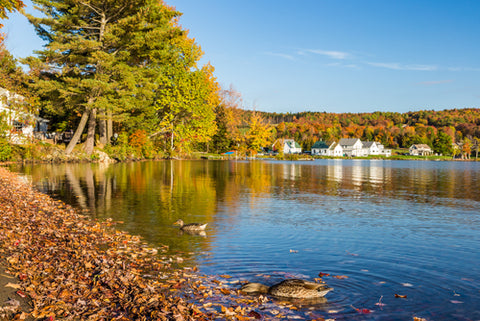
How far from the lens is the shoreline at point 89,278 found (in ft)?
18.7

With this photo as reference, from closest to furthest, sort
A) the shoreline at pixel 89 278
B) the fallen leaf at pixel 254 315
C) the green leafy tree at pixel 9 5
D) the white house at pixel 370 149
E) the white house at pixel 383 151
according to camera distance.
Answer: the shoreline at pixel 89 278 < the fallen leaf at pixel 254 315 < the green leafy tree at pixel 9 5 < the white house at pixel 370 149 < the white house at pixel 383 151

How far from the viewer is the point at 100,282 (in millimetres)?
6816

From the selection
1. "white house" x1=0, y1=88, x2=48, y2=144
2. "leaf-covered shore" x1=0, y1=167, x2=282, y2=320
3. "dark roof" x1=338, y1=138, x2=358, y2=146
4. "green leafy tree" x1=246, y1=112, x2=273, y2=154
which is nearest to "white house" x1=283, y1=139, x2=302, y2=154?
"dark roof" x1=338, y1=138, x2=358, y2=146

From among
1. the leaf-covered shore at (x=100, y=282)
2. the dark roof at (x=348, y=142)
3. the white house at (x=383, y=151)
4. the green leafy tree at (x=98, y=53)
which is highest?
the green leafy tree at (x=98, y=53)

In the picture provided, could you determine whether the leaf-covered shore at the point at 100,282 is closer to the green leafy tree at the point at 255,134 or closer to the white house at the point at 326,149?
the green leafy tree at the point at 255,134

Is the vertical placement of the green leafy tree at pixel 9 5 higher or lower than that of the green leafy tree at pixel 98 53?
lower

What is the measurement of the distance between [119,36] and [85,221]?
124 ft

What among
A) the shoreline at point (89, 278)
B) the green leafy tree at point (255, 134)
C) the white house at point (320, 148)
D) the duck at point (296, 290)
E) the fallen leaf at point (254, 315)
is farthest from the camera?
the white house at point (320, 148)

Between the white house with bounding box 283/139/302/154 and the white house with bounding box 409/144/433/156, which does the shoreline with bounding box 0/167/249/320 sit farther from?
the white house with bounding box 409/144/433/156

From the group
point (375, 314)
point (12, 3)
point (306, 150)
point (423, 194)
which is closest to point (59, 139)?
point (12, 3)

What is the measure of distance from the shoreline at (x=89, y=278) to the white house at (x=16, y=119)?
34809 mm

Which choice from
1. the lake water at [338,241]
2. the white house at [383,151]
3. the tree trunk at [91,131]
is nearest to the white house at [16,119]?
the tree trunk at [91,131]

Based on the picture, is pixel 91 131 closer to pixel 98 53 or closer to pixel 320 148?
pixel 98 53

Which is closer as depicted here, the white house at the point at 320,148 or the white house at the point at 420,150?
the white house at the point at 320,148
